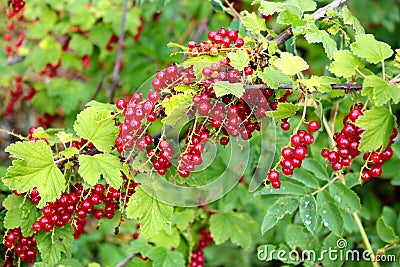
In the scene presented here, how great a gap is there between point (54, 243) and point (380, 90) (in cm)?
94

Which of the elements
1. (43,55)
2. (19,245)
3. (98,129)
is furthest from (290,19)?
(43,55)

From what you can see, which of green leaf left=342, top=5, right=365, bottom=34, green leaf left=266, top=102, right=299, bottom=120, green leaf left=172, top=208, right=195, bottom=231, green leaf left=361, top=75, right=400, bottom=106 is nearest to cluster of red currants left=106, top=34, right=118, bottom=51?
green leaf left=172, top=208, right=195, bottom=231

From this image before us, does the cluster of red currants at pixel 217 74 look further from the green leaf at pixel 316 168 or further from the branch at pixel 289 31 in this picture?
the green leaf at pixel 316 168

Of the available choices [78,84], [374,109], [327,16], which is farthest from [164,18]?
[374,109]

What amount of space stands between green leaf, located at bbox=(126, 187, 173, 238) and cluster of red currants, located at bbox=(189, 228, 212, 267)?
0.63 m

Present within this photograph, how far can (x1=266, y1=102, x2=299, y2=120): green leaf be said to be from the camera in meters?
1.19

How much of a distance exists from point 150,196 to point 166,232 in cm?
→ 50

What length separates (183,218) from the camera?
6.05 feet

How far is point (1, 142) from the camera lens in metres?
3.59

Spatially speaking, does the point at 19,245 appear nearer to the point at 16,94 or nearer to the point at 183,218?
the point at 183,218

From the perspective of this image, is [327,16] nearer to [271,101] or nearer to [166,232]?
[271,101]

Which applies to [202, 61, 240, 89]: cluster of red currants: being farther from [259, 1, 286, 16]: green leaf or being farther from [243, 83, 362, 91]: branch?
[259, 1, 286, 16]: green leaf

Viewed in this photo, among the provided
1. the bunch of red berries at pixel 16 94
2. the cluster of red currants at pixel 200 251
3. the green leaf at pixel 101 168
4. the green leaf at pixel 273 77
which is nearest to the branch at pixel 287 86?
the green leaf at pixel 273 77

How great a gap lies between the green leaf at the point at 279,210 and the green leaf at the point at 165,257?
354mm
